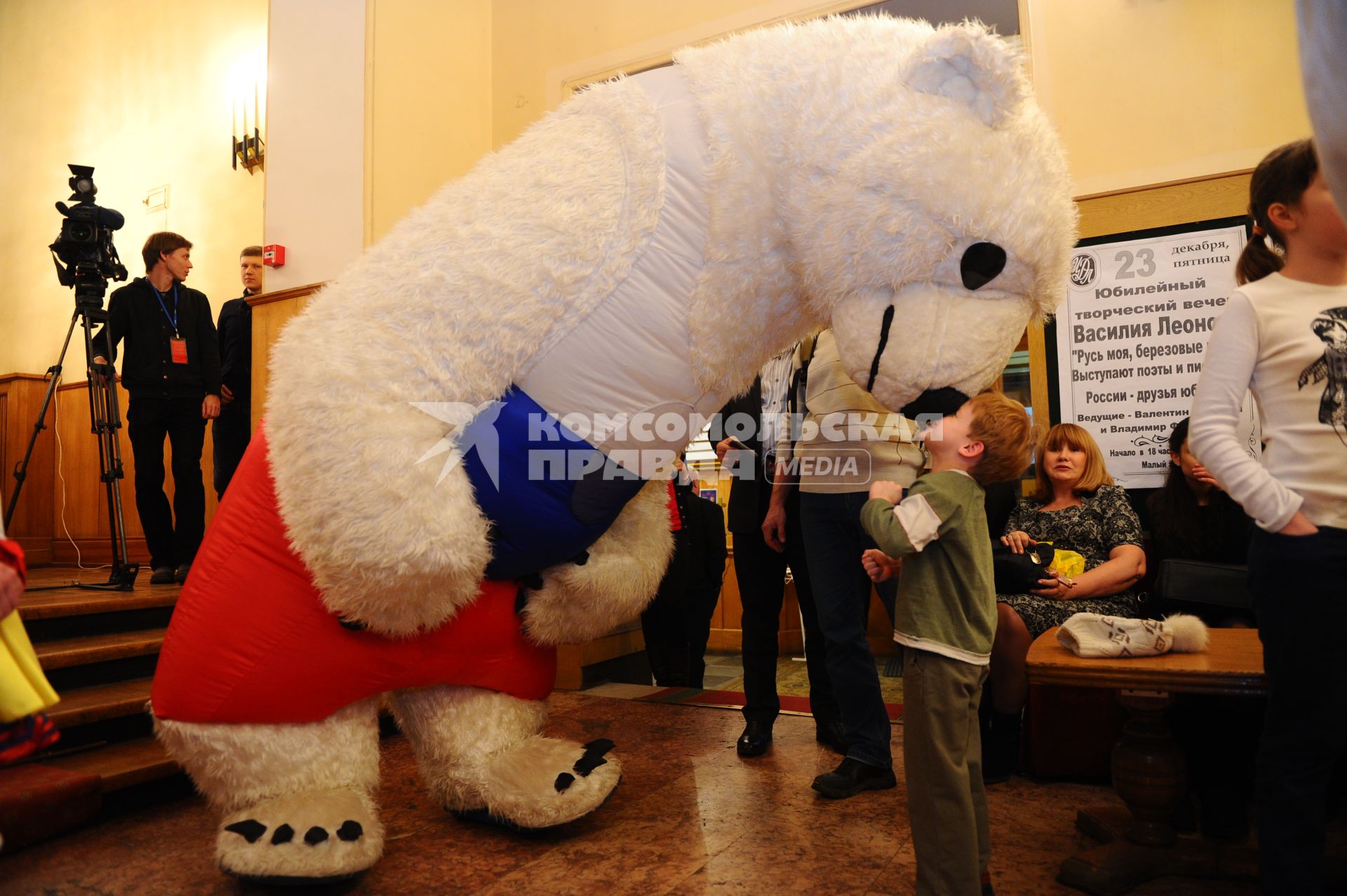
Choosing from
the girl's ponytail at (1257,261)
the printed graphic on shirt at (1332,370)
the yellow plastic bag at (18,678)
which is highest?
the girl's ponytail at (1257,261)

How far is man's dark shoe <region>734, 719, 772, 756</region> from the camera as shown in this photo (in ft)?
7.34

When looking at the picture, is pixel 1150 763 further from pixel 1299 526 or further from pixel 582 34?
pixel 582 34

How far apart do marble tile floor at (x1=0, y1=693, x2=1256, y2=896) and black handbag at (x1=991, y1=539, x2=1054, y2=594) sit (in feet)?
1.76

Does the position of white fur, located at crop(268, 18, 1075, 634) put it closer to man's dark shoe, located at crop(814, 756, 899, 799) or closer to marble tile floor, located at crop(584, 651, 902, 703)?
man's dark shoe, located at crop(814, 756, 899, 799)

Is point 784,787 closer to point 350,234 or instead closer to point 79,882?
point 79,882

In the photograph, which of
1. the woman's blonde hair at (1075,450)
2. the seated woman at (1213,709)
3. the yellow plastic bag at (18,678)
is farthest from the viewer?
the woman's blonde hair at (1075,450)

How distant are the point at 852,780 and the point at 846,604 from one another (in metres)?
0.42

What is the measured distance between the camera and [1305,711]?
1285 mm

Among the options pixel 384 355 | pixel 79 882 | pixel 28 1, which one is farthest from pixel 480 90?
pixel 28 1

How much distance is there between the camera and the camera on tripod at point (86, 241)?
314cm

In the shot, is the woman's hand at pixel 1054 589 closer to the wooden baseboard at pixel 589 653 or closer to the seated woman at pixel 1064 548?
the seated woman at pixel 1064 548

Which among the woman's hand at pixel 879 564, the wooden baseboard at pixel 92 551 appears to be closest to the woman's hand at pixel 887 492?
the woman's hand at pixel 879 564

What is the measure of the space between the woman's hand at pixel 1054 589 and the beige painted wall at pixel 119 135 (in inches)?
209

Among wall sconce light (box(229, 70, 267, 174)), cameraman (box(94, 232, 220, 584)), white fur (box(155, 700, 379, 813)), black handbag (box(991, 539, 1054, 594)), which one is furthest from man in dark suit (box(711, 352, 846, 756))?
wall sconce light (box(229, 70, 267, 174))
